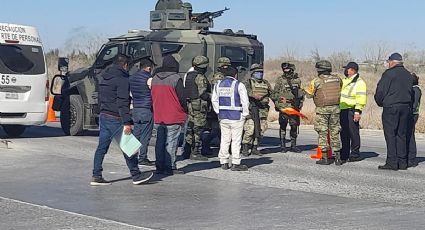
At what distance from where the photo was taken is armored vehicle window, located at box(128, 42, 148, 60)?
1677 centimetres

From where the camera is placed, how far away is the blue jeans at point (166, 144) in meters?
12.2

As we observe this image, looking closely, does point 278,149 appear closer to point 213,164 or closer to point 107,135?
point 213,164

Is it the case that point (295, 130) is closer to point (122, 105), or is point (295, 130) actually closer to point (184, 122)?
point (184, 122)

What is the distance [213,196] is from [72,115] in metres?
8.75

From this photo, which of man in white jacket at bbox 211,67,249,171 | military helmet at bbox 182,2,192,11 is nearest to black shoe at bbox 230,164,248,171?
man in white jacket at bbox 211,67,249,171

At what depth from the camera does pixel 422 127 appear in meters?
22.8

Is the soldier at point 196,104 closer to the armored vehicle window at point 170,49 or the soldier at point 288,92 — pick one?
the soldier at point 288,92

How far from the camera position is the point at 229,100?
12.6 metres

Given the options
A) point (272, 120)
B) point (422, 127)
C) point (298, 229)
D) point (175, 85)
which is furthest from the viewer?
point (272, 120)

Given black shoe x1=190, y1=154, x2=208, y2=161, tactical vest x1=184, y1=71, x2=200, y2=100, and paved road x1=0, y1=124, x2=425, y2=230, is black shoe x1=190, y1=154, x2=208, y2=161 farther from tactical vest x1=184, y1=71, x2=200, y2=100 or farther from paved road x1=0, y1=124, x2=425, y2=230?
tactical vest x1=184, y1=71, x2=200, y2=100

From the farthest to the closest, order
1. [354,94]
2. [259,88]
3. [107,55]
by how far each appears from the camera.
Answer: [107,55] → [259,88] → [354,94]

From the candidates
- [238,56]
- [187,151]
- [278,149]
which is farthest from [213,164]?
[238,56]

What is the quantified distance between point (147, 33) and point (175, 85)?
Result: 5310 millimetres

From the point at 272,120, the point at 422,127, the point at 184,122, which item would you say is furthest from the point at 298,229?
the point at 272,120
